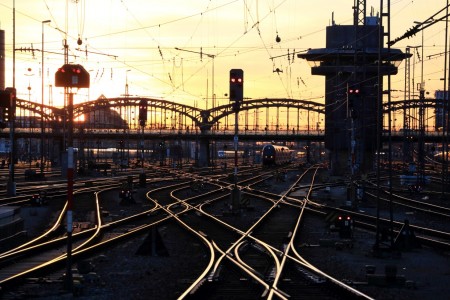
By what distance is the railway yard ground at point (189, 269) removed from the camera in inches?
550

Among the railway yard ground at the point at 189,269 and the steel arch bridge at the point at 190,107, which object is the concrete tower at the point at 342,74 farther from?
the steel arch bridge at the point at 190,107

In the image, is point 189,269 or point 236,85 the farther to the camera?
point 236,85

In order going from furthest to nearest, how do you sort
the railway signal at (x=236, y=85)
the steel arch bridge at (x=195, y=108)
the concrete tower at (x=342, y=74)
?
the steel arch bridge at (x=195, y=108), the concrete tower at (x=342, y=74), the railway signal at (x=236, y=85)

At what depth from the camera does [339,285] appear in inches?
550

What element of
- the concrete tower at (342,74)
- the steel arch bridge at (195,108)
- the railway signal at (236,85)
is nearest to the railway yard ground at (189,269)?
the railway signal at (236,85)

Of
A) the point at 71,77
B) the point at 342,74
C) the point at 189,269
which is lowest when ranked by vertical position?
the point at 189,269

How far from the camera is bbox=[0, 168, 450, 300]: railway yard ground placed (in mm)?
13961

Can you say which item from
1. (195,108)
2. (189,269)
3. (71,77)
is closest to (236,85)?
(189,269)

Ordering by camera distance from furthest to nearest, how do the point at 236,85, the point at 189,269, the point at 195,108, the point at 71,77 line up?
the point at 195,108
the point at 236,85
the point at 189,269
the point at 71,77

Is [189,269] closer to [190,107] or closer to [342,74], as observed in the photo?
[342,74]

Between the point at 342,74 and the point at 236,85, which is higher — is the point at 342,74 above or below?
above

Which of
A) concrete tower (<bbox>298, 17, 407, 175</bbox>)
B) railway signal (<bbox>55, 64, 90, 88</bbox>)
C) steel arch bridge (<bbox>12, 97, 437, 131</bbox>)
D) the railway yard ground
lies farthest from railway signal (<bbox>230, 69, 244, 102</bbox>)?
steel arch bridge (<bbox>12, 97, 437, 131</bbox>)

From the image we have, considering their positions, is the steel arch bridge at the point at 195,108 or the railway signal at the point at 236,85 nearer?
the railway signal at the point at 236,85

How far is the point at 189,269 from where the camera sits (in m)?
16.9
